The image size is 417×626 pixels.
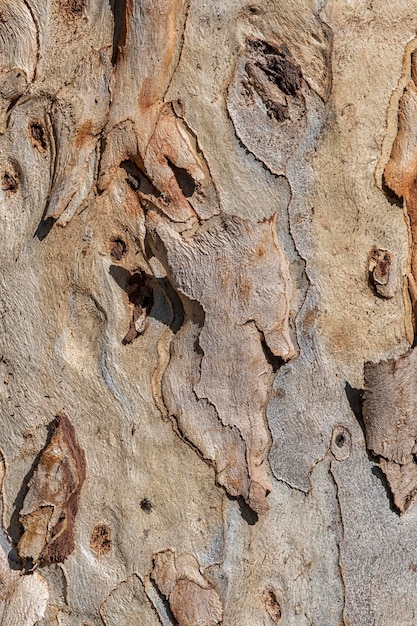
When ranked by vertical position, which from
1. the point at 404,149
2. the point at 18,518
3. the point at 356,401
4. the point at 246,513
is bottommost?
the point at 18,518

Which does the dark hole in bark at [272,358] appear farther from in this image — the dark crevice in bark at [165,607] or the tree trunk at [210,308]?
the dark crevice in bark at [165,607]

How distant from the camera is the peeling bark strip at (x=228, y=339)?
1016 millimetres

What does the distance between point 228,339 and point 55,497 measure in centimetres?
37

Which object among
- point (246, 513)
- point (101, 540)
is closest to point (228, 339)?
point (246, 513)

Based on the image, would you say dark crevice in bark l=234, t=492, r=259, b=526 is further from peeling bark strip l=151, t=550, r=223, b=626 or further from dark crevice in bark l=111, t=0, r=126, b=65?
dark crevice in bark l=111, t=0, r=126, b=65

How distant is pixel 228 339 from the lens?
103cm

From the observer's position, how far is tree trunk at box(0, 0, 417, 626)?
104cm

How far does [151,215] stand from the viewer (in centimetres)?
104

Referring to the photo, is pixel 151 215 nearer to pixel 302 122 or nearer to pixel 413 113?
pixel 302 122

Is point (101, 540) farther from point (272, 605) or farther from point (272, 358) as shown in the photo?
point (272, 358)

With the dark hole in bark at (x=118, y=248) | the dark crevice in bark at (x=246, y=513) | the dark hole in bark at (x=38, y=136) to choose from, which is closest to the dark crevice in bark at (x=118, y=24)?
the dark hole in bark at (x=38, y=136)

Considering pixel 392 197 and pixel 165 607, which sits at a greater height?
pixel 392 197

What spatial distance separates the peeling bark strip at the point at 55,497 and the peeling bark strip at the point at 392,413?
462 millimetres

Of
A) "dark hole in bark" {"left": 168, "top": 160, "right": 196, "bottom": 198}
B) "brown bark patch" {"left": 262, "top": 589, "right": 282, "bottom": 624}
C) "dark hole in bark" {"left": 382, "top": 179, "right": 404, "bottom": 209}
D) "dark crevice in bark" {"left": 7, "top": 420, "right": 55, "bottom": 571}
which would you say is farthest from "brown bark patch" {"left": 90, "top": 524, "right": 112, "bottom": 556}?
"dark hole in bark" {"left": 382, "top": 179, "right": 404, "bottom": 209}
